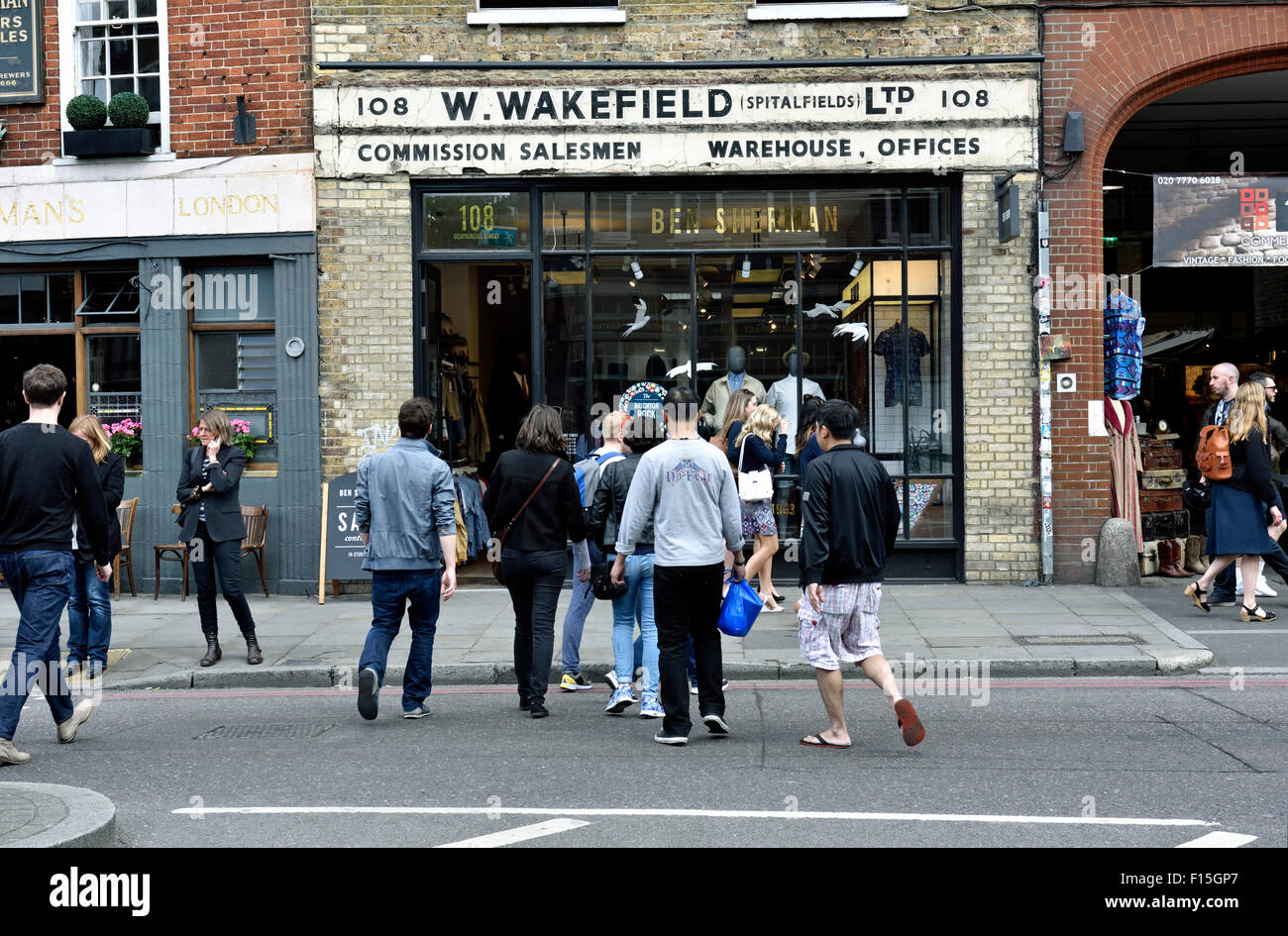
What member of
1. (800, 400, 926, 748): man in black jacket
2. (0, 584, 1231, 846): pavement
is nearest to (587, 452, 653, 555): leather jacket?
(800, 400, 926, 748): man in black jacket

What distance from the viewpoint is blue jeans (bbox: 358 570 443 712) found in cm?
806

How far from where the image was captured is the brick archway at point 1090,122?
42.7 feet

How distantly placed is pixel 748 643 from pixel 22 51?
10.0 meters

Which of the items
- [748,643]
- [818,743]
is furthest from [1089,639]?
[818,743]

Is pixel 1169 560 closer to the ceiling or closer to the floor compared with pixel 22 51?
closer to the floor

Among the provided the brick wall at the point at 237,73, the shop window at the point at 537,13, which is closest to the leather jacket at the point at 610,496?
the shop window at the point at 537,13

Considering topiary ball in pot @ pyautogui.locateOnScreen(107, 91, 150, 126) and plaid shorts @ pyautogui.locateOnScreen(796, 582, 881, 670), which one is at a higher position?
topiary ball in pot @ pyautogui.locateOnScreen(107, 91, 150, 126)

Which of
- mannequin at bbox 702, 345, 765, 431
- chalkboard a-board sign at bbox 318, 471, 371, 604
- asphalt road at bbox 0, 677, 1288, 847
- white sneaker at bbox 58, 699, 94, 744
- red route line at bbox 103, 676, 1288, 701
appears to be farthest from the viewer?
mannequin at bbox 702, 345, 765, 431

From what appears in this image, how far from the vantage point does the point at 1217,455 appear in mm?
11156

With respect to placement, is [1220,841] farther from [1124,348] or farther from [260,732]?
[1124,348]

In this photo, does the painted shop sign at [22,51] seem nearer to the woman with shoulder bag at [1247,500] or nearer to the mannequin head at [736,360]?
the mannequin head at [736,360]

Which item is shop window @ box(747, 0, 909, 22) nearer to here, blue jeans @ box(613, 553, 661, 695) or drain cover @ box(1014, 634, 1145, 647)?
drain cover @ box(1014, 634, 1145, 647)

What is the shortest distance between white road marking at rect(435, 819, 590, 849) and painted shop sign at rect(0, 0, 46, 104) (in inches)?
452
